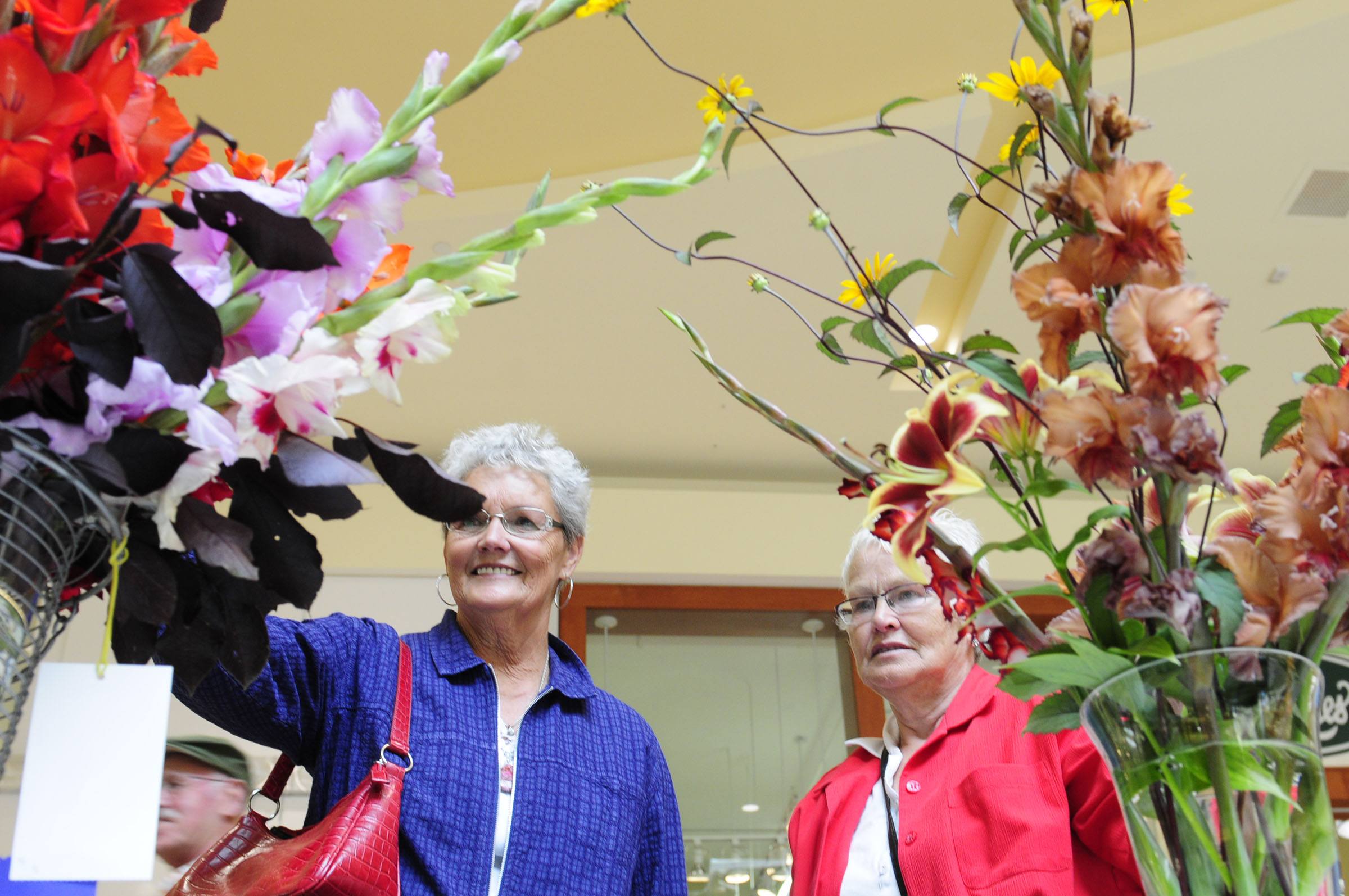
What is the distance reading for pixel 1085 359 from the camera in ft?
2.72

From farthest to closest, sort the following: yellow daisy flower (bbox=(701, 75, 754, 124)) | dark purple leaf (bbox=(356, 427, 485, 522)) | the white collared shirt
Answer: the white collared shirt → yellow daisy flower (bbox=(701, 75, 754, 124)) → dark purple leaf (bbox=(356, 427, 485, 522))

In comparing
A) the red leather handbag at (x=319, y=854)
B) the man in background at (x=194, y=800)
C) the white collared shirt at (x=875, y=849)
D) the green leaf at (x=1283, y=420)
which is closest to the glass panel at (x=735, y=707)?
A: the man in background at (x=194, y=800)

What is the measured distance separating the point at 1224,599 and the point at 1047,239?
0.82ft

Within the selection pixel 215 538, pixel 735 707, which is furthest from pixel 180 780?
pixel 735 707

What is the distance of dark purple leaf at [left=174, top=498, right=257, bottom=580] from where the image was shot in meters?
0.63

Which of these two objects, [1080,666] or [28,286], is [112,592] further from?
[1080,666]

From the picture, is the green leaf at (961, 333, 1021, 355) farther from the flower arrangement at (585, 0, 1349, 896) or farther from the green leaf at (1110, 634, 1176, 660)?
the green leaf at (1110, 634, 1176, 660)

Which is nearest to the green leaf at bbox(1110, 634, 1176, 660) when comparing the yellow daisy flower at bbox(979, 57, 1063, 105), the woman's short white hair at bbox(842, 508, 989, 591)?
the yellow daisy flower at bbox(979, 57, 1063, 105)

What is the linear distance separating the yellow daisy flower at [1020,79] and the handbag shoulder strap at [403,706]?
103cm

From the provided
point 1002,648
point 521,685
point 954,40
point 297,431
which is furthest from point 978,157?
point 297,431

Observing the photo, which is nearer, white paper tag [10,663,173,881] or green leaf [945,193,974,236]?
white paper tag [10,663,173,881]

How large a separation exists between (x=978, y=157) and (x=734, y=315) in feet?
3.52

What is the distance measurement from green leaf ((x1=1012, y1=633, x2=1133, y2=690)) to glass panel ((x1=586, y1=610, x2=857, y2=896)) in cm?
440

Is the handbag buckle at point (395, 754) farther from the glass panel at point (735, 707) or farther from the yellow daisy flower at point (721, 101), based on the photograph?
the glass panel at point (735, 707)
